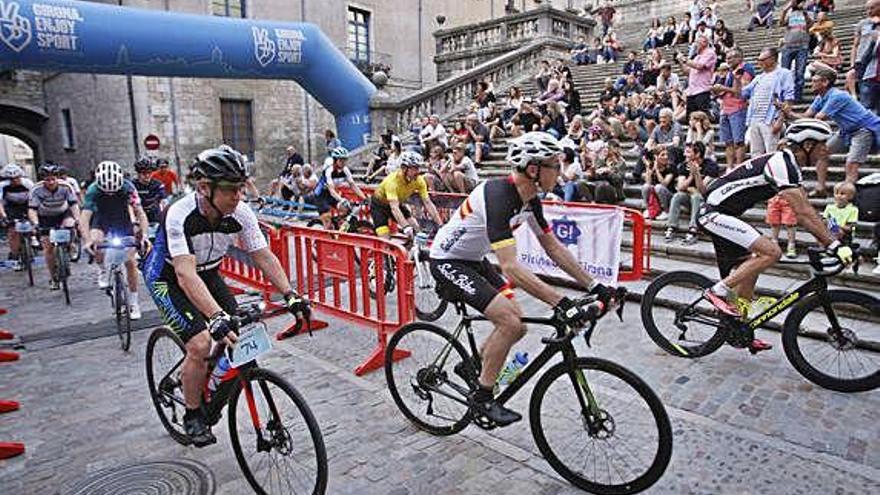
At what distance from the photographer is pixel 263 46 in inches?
639

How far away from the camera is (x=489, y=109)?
56.1ft

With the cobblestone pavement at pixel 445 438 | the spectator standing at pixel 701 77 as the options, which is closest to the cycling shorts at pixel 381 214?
the cobblestone pavement at pixel 445 438

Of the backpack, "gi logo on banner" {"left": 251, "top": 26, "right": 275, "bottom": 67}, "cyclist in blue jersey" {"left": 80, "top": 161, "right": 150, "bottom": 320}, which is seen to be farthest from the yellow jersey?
"gi logo on banner" {"left": 251, "top": 26, "right": 275, "bottom": 67}

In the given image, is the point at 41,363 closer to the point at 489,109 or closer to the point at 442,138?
the point at 442,138

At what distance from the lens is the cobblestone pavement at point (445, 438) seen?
3.91 metres

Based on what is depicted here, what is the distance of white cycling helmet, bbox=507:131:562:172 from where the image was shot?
3832 millimetres

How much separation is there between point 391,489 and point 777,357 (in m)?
4.09

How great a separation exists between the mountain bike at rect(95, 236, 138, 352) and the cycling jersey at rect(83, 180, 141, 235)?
21 cm

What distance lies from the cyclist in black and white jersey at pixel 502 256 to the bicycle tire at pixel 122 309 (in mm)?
4295

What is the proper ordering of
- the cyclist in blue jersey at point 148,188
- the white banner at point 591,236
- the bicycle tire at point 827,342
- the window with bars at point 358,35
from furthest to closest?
1. the window with bars at point 358,35
2. the cyclist in blue jersey at point 148,188
3. the white banner at point 591,236
4. the bicycle tire at point 827,342

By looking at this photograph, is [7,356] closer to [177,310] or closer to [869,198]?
[177,310]

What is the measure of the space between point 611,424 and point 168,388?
3.18m

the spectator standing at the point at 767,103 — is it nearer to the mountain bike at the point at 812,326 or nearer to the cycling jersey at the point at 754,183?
the cycling jersey at the point at 754,183

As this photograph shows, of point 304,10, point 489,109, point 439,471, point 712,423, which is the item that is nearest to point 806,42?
point 489,109
